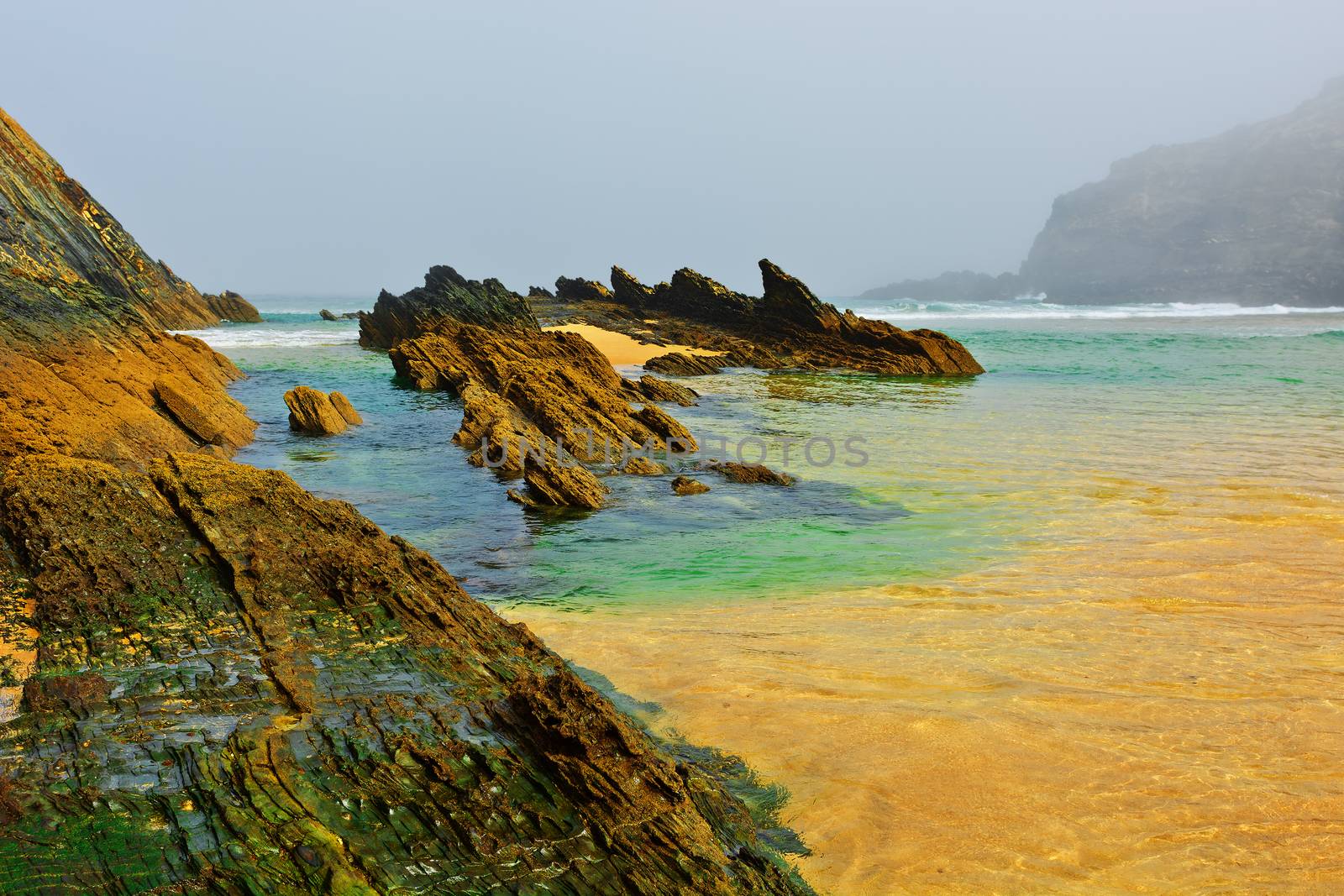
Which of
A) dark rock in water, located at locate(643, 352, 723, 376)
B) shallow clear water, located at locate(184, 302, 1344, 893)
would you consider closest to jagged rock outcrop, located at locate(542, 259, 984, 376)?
dark rock in water, located at locate(643, 352, 723, 376)

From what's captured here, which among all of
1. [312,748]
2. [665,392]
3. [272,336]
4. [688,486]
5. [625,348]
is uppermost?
[272,336]

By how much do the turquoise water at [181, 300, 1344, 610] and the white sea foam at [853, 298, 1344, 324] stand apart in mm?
50513

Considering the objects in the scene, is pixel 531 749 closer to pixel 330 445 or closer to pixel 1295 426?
pixel 330 445

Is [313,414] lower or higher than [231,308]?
lower

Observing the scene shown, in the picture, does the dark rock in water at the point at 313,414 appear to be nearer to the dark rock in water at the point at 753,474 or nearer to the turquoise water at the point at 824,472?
the turquoise water at the point at 824,472

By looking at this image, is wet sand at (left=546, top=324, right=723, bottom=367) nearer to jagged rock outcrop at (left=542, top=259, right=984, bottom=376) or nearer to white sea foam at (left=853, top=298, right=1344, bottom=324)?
jagged rock outcrop at (left=542, top=259, right=984, bottom=376)

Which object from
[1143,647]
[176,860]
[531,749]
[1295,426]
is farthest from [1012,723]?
[1295,426]

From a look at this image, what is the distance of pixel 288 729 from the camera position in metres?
2.95

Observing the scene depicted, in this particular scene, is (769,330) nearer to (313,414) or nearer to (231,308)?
(313,414)

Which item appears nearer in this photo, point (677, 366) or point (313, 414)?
point (313, 414)

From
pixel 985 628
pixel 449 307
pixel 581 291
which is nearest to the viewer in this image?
pixel 985 628

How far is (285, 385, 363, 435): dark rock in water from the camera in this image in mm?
13805

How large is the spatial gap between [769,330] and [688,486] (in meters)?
24.0

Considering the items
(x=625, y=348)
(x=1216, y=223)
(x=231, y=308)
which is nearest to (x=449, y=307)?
(x=625, y=348)
